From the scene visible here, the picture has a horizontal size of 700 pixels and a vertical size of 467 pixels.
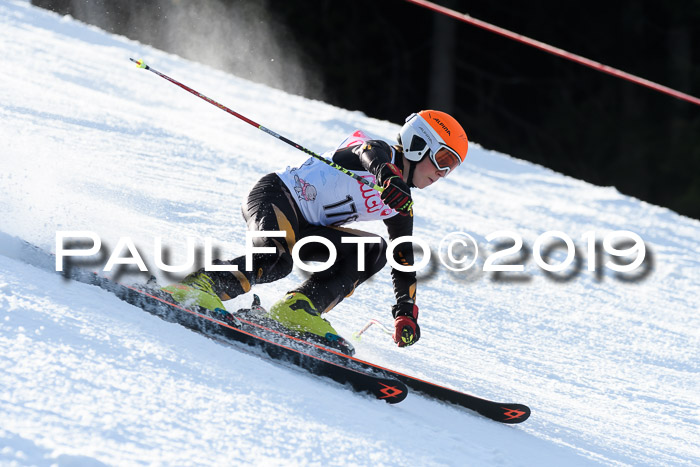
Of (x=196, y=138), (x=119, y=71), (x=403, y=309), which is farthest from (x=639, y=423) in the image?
(x=119, y=71)

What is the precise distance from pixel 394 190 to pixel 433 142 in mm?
311

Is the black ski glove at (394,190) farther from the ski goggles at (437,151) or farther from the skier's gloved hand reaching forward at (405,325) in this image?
the skier's gloved hand reaching forward at (405,325)

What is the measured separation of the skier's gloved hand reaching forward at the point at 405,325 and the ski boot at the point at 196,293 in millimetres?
564

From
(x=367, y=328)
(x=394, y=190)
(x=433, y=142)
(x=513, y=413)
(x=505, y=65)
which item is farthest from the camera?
(x=505, y=65)

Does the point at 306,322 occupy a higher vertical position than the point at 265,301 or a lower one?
lower

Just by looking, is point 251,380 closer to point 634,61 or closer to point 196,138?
point 196,138

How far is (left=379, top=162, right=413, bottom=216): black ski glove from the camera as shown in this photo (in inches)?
114

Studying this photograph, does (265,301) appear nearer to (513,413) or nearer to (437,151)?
(437,151)

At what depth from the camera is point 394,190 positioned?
2.90 meters

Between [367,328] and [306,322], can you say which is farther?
[367,328]

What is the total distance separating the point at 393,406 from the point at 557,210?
15.4ft

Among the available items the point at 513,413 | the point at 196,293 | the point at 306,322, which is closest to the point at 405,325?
the point at 306,322

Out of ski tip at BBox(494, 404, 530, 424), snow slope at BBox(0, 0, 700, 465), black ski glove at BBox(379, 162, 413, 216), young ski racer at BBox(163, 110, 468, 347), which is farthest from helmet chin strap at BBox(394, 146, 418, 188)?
ski tip at BBox(494, 404, 530, 424)

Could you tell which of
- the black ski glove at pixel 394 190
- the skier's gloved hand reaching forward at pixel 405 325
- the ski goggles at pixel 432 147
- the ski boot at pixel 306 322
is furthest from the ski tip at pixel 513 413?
the ski goggles at pixel 432 147
